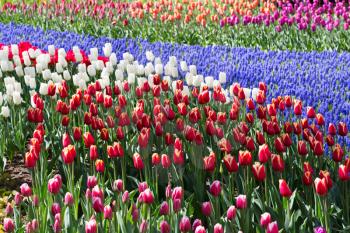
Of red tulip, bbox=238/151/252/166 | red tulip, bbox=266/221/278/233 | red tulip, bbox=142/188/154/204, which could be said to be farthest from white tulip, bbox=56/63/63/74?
red tulip, bbox=266/221/278/233

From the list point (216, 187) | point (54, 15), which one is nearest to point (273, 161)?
point (216, 187)

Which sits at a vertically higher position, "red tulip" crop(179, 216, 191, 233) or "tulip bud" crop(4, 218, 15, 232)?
"red tulip" crop(179, 216, 191, 233)

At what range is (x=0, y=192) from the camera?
15.4 feet

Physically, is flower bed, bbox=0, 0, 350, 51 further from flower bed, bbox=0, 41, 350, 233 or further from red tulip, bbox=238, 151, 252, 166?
red tulip, bbox=238, 151, 252, 166

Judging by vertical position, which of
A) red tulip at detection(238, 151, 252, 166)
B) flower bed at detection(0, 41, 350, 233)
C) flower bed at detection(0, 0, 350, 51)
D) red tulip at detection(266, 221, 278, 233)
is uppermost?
red tulip at detection(238, 151, 252, 166)

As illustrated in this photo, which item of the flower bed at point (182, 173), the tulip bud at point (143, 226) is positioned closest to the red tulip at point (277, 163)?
the flower bed at point (182, 173)

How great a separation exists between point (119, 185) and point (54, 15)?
353 inches

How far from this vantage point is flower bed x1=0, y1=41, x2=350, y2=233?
327 centimetres

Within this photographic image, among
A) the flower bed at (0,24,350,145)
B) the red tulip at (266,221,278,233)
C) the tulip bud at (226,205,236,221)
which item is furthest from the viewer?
the flower bed at (0,24,350,145)

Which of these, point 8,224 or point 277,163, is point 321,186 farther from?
point 8,224

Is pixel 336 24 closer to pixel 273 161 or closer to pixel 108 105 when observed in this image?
pixel 108 105

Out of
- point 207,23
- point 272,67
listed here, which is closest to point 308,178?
point 272,67

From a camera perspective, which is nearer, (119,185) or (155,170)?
(119,185)

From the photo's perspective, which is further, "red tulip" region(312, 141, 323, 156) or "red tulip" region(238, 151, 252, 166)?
"red tulip" region(312, 141, 323, 156)
